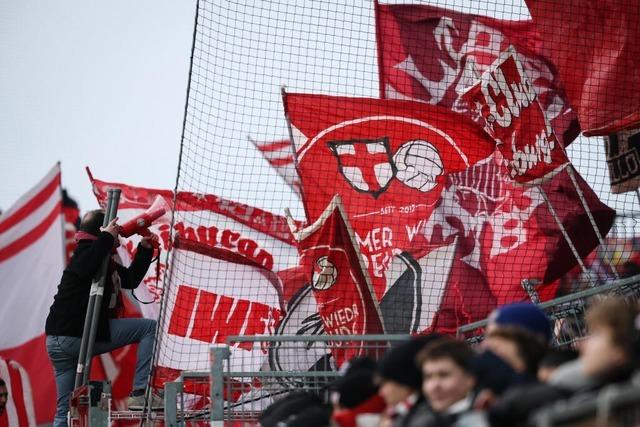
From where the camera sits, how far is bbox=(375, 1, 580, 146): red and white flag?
9.73 meters

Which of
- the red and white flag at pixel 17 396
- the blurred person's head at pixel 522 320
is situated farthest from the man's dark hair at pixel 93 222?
the blurred person's head at pixel 522 320

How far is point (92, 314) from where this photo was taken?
25.6ft

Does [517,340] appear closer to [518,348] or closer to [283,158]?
[518,348]

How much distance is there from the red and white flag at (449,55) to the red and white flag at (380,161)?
0.59m

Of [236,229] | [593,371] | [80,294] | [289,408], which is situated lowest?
[593,371]

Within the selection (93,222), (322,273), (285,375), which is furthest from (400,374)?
(322,273)

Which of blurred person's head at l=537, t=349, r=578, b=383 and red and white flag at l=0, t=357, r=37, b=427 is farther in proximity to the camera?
red and white flag at l=0, t=357, r=37, b=427

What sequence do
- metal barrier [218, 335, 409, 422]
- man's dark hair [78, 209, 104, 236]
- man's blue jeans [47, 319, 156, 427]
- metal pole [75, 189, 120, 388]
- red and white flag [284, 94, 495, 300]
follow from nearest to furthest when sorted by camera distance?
metal barrier [218, 335, 409, 422]
metal pole [75, 189, 120, 388]
man's blue jeans [47, 319, 156, 427]
man's dark hair [78, 209, 104, 236]
red and white flag [284, 94, 495, 300]

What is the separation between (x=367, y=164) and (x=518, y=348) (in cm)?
560

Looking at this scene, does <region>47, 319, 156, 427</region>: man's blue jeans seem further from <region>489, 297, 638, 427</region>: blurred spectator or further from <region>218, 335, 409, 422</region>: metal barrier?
<region>489, 297, 638, 427</region>: blurred spectator

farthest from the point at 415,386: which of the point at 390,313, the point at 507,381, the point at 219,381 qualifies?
the point at 390,313

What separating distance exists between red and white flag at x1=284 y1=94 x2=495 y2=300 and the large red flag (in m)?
0.93

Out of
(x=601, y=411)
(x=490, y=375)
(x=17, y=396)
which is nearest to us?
(x=601, y=411)

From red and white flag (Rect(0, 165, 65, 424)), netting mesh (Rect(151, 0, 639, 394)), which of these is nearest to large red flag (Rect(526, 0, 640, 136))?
netting mesh (Rect(151, 0, 639, 394))
